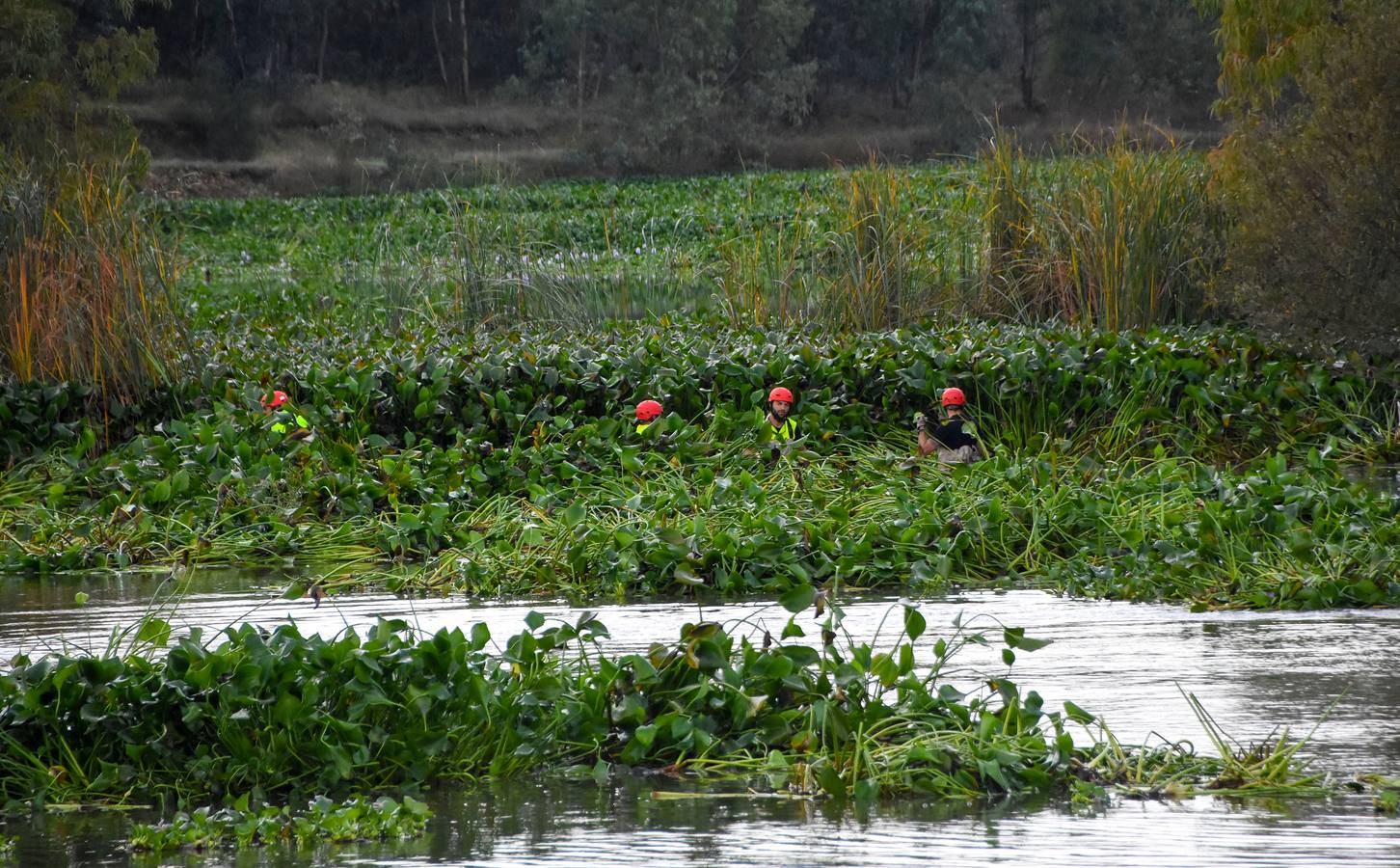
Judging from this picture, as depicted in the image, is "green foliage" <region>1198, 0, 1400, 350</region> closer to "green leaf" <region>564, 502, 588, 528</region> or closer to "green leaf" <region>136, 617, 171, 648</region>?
"green leaf" <region>564, 502, 588, 528</region>

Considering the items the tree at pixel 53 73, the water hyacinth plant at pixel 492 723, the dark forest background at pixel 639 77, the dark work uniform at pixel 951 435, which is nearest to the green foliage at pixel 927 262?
the dark work uniform at pixel 951 435

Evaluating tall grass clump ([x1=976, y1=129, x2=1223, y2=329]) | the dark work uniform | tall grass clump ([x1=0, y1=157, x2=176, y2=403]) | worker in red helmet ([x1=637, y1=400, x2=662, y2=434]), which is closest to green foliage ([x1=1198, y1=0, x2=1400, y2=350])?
tall grass clump ([x1=976, y1=129, x2=1223, y2=329])

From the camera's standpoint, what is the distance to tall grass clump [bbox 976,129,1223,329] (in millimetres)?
12289

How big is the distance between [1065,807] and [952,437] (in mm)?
4996

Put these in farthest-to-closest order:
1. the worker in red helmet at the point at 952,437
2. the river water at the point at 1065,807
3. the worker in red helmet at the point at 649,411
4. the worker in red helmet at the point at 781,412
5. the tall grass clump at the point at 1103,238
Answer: the tall grass clump at the point at 1103,238 < the worker in red helmet at the point at 649,411 < the worker in red helmet at the point at 781,412 < the worker in red helmet at the point at 952,437 < the river water at the point at 1065,807

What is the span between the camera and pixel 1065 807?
12.7 feet

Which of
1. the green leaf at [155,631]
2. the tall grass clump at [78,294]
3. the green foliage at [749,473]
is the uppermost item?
the tall grass clump at [78,294]

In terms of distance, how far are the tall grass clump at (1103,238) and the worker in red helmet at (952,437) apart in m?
3.70

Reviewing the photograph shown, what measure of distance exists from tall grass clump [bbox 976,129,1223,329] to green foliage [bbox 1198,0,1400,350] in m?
1.58

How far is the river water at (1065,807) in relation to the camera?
3.57 m

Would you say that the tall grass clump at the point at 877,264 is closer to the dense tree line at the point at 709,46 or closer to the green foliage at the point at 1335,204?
the green foliage at the point at 1335,204

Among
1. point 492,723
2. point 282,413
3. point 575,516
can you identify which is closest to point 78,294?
point 282,413

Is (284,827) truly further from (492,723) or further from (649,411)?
(649,411)

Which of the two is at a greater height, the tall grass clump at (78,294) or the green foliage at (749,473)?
the tall grass clump at (78,294)
